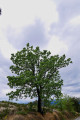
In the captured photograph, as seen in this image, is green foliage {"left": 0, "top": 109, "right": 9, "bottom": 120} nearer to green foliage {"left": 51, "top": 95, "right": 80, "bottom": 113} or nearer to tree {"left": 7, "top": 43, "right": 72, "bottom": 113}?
tree {"left": 7, "top": 43, "right": 72, "bottom": 113}

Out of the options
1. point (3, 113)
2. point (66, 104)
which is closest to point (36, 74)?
point (3, 113)

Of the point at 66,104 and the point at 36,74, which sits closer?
the point at 36,74

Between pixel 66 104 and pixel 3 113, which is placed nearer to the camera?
pixel 3 113

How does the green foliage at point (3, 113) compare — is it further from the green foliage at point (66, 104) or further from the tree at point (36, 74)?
the green foliage at point (66, 104)

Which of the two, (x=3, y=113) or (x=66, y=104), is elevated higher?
(x=66, y=104)

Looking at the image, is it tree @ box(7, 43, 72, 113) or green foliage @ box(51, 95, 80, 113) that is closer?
tree @ box(7, 43, 72, 113)

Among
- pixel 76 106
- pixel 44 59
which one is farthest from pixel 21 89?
pixel 76 106

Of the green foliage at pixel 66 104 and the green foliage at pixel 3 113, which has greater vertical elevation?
the green foliage at pixel 66 104

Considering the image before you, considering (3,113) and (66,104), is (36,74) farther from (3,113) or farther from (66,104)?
(66,104)

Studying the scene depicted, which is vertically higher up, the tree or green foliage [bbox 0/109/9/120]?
the tree

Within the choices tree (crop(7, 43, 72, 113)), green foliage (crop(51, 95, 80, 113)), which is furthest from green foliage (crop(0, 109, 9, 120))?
green foliage (crop(51, 95, 80, 113))

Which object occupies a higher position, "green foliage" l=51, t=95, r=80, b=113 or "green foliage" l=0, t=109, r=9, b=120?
"green foliage" l=51, t=95, r=80, b=113

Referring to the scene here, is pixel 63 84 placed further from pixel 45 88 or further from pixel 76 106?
pixel 76 106

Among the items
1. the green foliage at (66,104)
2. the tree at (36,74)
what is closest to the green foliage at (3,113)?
the tree at (36,74)
